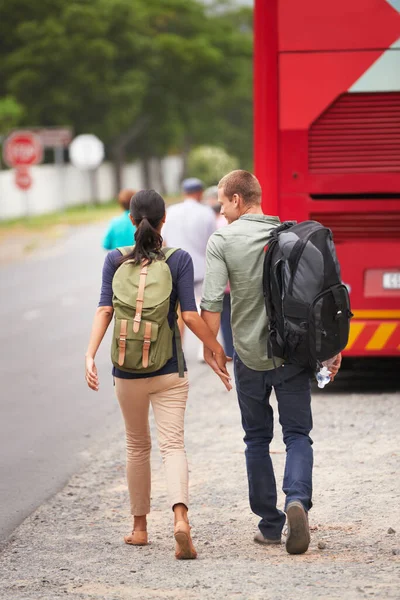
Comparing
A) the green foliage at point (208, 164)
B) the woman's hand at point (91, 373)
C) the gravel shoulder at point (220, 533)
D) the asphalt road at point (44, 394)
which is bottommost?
the green foliage at point (208, 164)

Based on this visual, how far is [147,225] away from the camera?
19.5 ft

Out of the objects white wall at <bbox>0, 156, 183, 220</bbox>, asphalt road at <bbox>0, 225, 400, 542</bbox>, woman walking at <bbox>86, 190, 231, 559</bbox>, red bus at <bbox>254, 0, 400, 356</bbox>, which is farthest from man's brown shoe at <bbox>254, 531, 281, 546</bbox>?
white wall at <bbox>0, 156, 183, 220</bbox>

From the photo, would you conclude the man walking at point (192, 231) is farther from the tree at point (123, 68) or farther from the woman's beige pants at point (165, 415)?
the tree at point (123, 68)

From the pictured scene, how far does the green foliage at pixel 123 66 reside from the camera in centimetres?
6219

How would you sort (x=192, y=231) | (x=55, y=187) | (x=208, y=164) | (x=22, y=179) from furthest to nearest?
(x=208, y=164)
(x=55, y=187)
(x=22, y=179)
(x=192, y=231)

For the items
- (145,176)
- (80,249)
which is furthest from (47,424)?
(145,176)

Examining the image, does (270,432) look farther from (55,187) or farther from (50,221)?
(55,187)

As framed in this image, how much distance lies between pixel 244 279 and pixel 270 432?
29.0 inches

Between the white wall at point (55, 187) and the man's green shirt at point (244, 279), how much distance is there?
35.7m

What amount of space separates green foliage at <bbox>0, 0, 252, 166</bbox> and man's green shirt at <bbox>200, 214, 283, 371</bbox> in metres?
56.5

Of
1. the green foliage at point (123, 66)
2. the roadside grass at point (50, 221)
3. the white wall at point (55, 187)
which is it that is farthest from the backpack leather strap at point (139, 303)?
the green foliage at point (123, 66)

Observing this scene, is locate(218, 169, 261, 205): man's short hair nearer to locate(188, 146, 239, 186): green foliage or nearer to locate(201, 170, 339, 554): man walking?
locate(201, 170, 339, 554): man walking

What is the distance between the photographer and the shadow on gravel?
1107 centimetres

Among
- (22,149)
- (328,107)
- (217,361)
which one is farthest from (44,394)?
(22,149)
